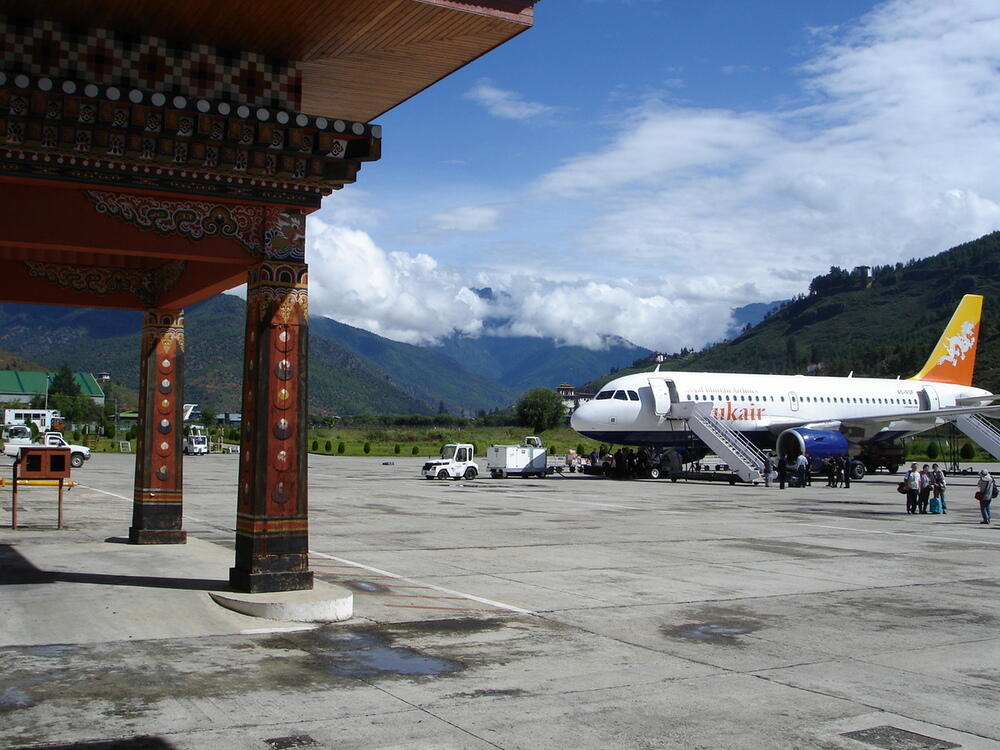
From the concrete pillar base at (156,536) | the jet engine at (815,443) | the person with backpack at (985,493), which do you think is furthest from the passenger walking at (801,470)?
the concrete pillar base at (156,536)

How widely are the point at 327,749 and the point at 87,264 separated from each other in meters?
10.4

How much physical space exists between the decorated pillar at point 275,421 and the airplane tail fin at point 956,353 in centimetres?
4711

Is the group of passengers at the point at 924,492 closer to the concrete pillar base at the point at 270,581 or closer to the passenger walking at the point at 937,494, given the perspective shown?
the passenger walking at the point at 937,494

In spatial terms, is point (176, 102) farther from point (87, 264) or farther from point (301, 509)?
point (87, 264)

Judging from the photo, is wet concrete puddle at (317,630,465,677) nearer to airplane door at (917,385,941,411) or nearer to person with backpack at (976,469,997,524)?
person with backpack at (976,469,997,524)

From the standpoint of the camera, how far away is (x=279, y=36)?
9.27 meters

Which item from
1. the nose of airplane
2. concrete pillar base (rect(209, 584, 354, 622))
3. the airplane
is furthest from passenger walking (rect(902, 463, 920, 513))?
concrete pillar base (rect(209, 584, 354, 622))

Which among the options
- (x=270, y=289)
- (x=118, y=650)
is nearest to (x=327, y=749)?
(x=118, y=650)

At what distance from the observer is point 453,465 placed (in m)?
41.1

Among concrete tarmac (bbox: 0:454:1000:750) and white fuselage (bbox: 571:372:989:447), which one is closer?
concrete tarmac (bbox: 0:454:1000:750)

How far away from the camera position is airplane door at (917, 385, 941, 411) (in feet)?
157

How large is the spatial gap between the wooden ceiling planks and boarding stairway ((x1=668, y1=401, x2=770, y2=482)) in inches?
1194

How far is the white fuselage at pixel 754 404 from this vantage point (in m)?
39.2

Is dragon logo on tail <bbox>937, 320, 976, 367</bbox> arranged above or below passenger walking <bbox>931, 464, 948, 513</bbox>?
above
